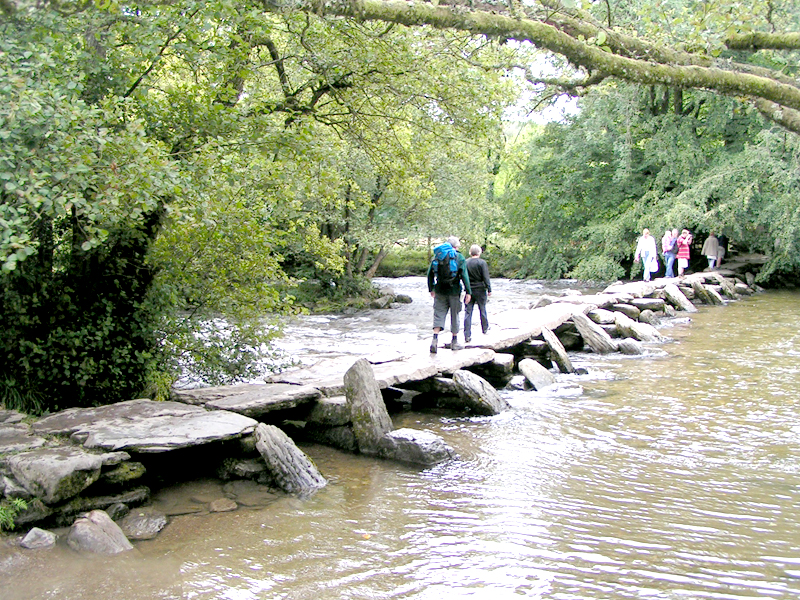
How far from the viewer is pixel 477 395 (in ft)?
31.6

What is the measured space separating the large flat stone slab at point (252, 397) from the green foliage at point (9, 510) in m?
2.61

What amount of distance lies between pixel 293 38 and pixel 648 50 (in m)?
7.13

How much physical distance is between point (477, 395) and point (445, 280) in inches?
94.7

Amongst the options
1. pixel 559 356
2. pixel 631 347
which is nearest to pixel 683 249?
pixel 631 347

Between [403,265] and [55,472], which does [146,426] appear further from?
[403,265]

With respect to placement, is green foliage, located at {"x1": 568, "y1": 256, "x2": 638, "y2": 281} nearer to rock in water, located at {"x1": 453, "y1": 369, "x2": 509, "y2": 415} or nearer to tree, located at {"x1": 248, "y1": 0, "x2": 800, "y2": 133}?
rock in water, located at {"x1": 453, "y1": 369, "x2": 509, "y2": 415}

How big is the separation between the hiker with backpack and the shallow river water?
2165mm

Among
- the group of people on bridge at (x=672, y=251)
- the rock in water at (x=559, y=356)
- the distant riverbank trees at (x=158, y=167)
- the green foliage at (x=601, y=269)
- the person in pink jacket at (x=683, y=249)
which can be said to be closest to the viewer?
the distant riverbank trees at (x=158, y=167)

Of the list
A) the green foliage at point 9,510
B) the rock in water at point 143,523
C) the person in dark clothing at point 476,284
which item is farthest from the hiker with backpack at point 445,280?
the green foliage at point 9,510

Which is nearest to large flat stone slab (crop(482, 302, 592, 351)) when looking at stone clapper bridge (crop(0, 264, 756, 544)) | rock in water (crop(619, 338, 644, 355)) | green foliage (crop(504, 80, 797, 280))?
stone clapper bridge (crop(0, 264, 756, 544))

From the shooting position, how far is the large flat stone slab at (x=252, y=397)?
803 centimetres

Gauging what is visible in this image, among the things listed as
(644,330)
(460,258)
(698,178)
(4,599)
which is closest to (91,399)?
(4,599)

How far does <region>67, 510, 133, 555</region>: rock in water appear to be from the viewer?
17.4 ft

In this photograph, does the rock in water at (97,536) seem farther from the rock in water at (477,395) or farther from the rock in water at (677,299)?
the rock in water at (677,299)
